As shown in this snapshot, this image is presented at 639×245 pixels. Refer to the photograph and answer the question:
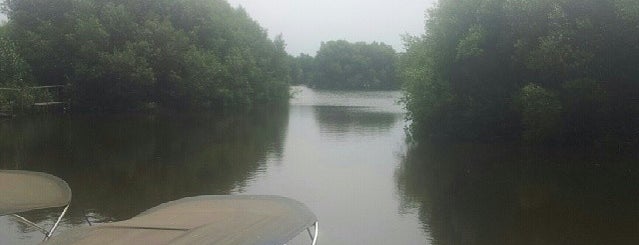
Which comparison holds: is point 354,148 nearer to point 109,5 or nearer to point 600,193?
point 600,193

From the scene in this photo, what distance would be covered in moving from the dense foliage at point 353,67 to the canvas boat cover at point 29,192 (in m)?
107

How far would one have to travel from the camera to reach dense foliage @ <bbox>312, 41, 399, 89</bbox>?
376ft

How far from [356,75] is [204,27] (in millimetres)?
73038

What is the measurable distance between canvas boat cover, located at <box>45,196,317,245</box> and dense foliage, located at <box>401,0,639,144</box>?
13.4 metres

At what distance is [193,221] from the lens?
466cm

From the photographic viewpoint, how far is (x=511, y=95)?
19.0 metres

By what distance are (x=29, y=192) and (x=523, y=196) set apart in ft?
25.8

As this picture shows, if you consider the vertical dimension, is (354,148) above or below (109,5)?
below

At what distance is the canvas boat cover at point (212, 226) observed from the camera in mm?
4227

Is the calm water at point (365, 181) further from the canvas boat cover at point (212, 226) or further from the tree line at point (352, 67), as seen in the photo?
the tree line at point (352, 67)

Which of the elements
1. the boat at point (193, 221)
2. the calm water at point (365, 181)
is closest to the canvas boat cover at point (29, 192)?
the boat at point (193, 221)

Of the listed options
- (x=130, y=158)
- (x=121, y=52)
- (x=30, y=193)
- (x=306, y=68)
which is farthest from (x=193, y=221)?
(x=306, y=68)

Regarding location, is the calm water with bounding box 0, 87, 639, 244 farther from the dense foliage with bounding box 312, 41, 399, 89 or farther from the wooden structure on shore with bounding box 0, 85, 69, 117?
the dense foliage with bounding box 312, 41, 399, 89

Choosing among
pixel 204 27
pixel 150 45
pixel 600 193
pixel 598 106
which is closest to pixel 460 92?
pixel 598 106
